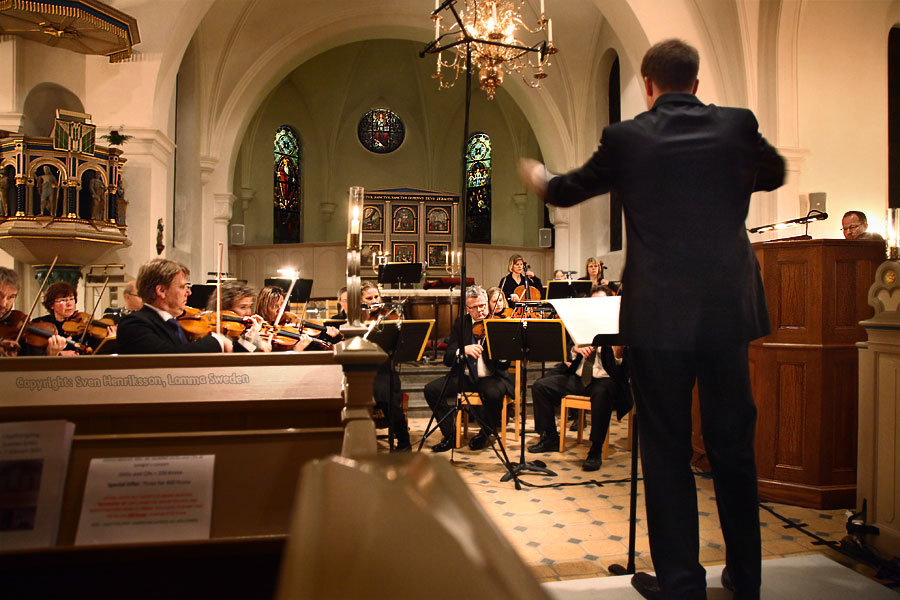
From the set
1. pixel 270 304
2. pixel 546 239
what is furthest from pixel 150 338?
pixel 546 239

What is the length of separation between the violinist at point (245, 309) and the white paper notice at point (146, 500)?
1700mm

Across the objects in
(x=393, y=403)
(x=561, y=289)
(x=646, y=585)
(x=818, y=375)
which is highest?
(x=561, y=289)

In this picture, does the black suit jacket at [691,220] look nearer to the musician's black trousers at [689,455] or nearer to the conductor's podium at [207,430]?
the musician's black trousers at [689,455]

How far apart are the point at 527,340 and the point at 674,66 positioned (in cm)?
317

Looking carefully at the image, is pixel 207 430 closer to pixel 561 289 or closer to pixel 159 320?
pixel 159 320

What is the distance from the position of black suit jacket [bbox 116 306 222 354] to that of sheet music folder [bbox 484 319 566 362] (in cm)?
238

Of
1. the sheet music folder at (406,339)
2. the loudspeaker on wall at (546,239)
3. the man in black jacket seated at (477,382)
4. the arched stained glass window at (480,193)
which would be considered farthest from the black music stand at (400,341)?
the arched stained glass window at (480,193)

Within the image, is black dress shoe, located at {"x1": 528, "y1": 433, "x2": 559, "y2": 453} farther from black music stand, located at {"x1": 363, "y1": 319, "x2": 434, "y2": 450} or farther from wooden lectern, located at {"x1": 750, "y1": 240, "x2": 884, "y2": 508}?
wooden lectern, located at {"x1": 750, "y1": 240, "x2": 884, "y2": 508}

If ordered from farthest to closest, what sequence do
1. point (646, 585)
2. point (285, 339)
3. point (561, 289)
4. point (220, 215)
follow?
point (220, 215) → point (561, 289) → point (285, 339) → point (646, 585)

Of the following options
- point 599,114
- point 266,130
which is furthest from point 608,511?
point 266,130

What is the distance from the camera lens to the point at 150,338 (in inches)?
118

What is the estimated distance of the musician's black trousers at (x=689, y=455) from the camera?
180cm

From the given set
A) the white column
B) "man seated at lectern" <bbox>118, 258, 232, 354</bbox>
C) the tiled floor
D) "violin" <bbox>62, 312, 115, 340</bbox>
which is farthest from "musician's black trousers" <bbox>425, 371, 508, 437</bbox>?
the white column

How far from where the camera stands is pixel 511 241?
1838cm
